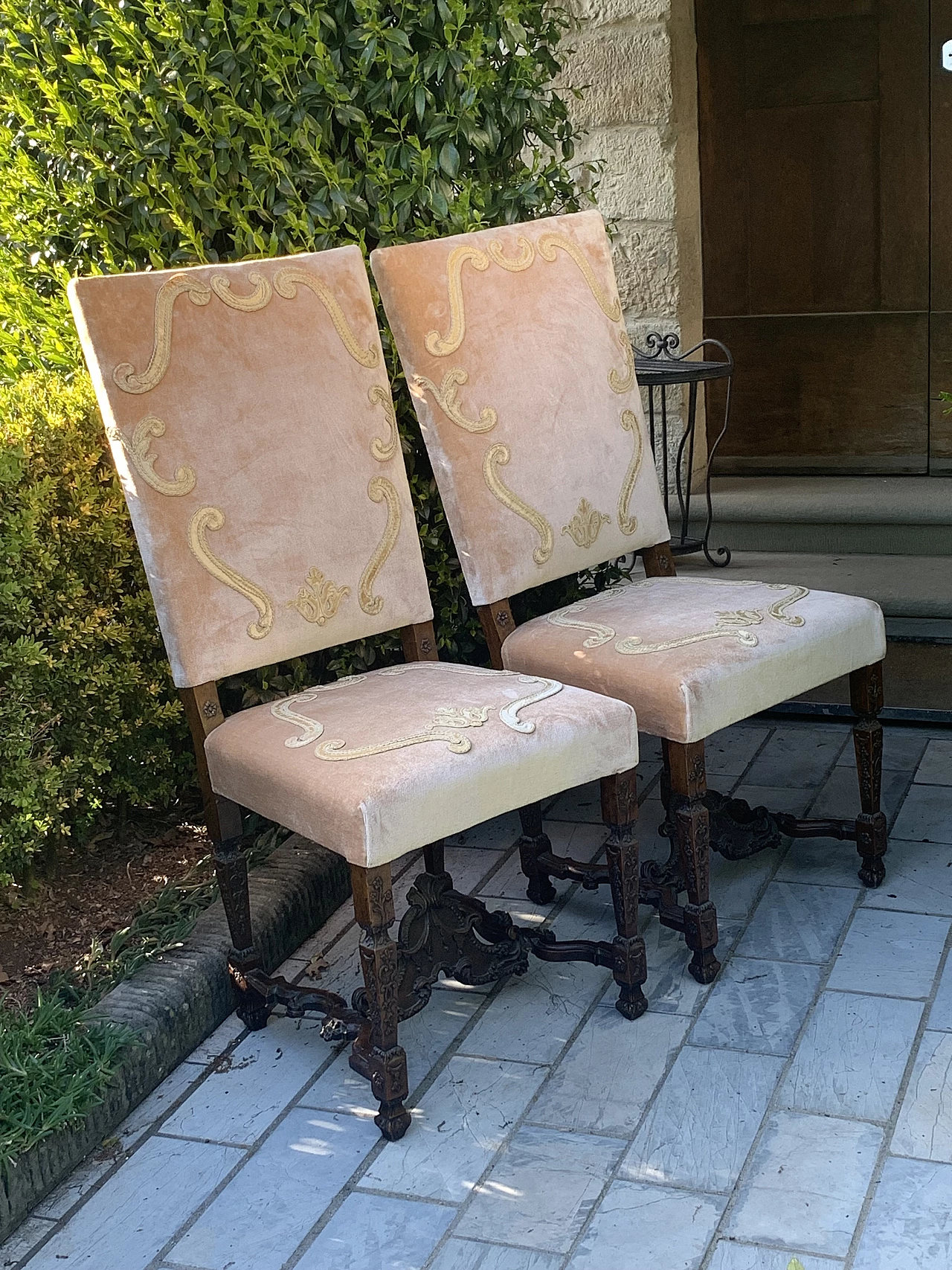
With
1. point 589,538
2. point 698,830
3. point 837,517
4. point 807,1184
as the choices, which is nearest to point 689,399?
point 837,517

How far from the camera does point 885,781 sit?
3.04 metres

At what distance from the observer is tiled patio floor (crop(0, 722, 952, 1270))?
1753 mm

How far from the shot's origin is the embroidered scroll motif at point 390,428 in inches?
91.6

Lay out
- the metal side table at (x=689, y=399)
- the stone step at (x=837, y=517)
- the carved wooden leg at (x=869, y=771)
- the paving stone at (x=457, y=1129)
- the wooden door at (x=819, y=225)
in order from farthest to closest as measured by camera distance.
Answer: the wooden door at (x=819, y=225) → the stone step at (x=837, y=517) → the metal side table at (x=689, y=399) → the carved wooden leg at (x=869, y=771) → the paving stone at (x=457, y=1129)

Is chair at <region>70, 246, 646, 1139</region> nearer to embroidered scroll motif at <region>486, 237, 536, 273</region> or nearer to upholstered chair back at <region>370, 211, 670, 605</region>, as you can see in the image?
upholstered chair back at <region>370, 211, 670, 605</region>

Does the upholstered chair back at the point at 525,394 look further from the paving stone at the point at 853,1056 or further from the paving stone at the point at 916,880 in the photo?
the paving stone at the point at 853,1056

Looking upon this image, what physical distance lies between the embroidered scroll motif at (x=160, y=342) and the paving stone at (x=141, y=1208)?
108cm

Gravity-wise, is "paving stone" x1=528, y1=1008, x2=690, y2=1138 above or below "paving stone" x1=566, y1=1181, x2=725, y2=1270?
below

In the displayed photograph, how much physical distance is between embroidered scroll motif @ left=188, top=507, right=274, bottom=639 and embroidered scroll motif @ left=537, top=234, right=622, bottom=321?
2.67 ft

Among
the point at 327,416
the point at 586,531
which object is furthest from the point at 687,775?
the point at 327,416

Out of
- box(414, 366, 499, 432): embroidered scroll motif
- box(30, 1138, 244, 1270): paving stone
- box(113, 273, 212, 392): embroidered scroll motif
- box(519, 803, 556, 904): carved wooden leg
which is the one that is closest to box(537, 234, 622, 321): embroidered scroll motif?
box(414, 366, 499, 432): embroidered scroll motif

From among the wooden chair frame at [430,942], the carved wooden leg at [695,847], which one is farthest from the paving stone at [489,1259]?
the carved wooden leg at [695,847]

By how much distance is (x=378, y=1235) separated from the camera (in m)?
1.78

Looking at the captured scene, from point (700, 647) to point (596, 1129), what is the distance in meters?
0.76
